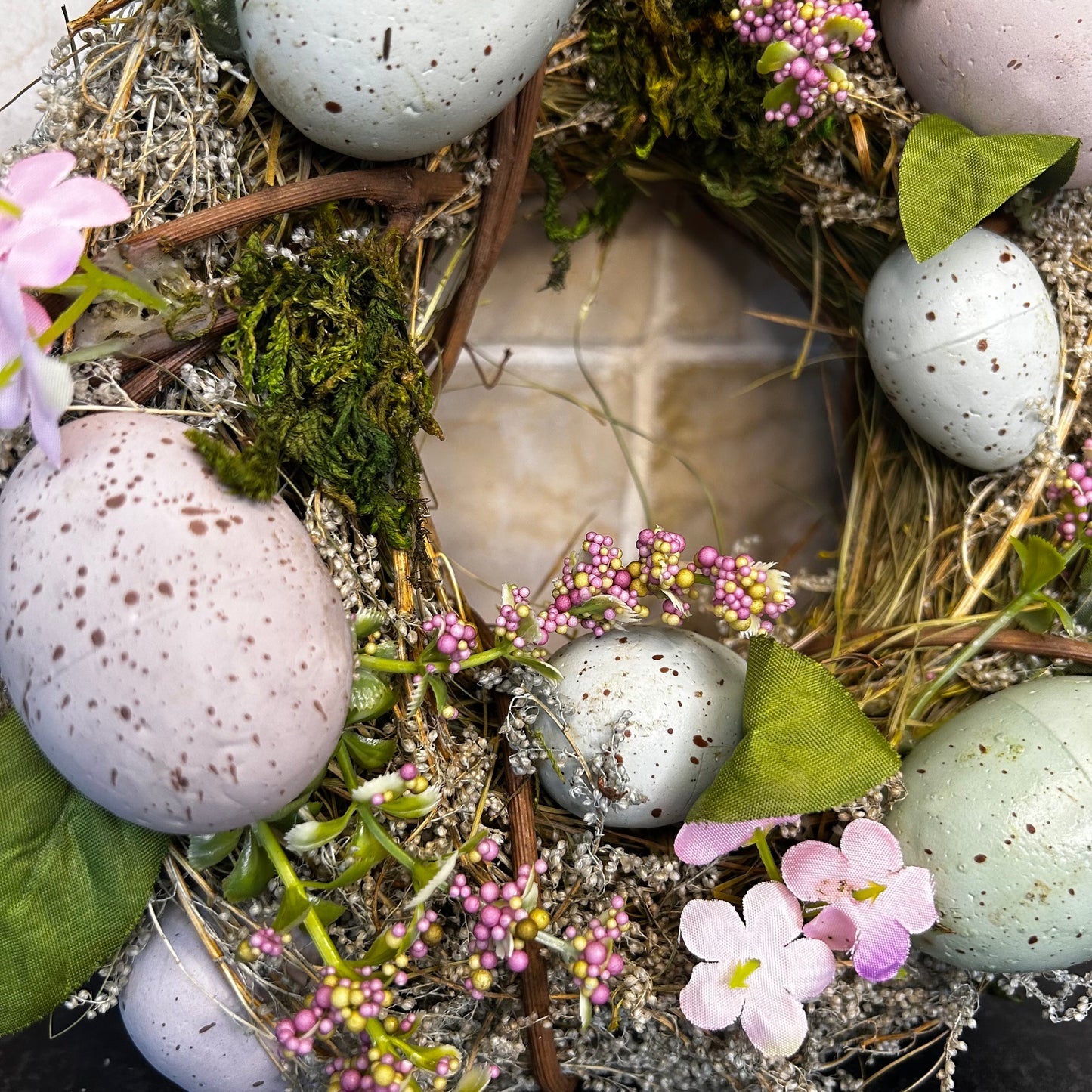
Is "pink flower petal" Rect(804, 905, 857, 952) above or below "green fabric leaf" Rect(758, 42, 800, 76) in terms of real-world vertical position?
below

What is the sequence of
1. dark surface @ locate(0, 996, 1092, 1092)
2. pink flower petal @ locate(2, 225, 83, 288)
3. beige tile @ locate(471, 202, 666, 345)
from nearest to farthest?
pink flower petal @ locate(2, 225, 83, 288), dark surface @ locate(0, 996, 1092, 1092), beige tile @ locate(471, 202, 666, 345)

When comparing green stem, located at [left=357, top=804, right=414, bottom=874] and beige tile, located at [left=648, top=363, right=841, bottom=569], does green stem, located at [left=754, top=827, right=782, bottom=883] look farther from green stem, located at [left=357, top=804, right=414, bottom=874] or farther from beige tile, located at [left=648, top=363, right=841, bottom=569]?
beige tile, located at [left=648, top=363, right=841, bottom=569]

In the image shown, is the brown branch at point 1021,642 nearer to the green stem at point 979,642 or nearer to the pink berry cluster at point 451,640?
the green stem at point 979,642

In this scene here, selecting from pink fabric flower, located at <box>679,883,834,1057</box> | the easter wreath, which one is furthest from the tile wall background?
pink fabric flower, located at <box>679,883,834,1057</box>

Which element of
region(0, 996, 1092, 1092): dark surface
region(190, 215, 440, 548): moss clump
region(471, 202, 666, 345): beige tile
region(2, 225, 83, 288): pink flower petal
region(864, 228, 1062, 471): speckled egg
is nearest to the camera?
region(2, 225, 83, 288): pink flower petal

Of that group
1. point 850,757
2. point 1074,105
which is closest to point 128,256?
point 850,757

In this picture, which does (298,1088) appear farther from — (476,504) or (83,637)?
(476,504)

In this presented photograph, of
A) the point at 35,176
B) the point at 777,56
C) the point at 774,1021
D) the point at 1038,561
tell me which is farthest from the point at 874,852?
the point at 35,176

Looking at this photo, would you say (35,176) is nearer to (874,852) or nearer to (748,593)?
(748,593)
